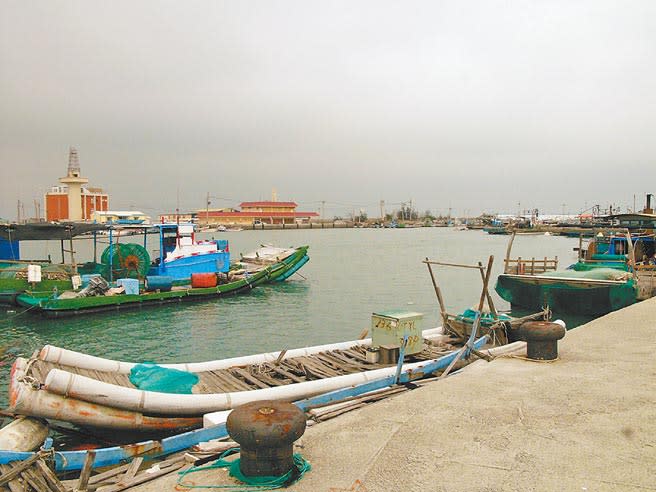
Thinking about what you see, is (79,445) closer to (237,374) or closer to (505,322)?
(237,374)

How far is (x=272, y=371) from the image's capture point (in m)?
9.12

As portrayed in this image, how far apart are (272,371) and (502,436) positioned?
4732mm

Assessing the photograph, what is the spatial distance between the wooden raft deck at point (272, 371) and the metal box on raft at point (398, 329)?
1.17 ft

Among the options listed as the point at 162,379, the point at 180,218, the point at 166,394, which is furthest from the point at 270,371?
the point at 180,218

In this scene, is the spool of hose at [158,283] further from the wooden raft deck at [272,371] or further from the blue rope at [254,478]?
the blue rope at [254,478]

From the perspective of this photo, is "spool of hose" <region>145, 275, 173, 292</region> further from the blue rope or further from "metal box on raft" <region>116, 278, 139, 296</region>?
the blue rope

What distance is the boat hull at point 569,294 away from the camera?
18094 millimetres

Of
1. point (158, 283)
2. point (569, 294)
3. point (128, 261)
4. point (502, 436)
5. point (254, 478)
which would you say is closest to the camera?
point (254, 478)

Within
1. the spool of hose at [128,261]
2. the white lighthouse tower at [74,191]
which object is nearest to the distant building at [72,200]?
the white lighthouse tower at [74,191]

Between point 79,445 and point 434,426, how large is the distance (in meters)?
5.18

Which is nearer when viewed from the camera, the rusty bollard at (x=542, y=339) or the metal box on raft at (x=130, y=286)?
the rusty bollard at (x=542, y=339)

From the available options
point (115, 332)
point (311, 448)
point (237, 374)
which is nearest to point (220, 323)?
point (115, 332)

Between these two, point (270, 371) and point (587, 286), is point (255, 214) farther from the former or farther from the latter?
point (270, 371)

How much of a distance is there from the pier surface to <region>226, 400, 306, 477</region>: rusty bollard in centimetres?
25
